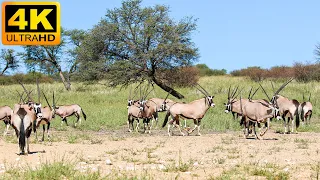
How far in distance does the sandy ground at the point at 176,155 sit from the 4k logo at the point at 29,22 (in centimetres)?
303

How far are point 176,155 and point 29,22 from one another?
240 inches

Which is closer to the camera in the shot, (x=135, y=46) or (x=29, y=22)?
(x=29, y=22)

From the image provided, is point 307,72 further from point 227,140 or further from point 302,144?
point 302,144

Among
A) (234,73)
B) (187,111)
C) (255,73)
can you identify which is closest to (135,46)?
(187,111)

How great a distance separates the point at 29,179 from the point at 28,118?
12.6 ft

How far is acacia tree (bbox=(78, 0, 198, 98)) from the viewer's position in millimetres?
31875

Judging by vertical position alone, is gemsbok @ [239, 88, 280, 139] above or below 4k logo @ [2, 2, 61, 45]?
below

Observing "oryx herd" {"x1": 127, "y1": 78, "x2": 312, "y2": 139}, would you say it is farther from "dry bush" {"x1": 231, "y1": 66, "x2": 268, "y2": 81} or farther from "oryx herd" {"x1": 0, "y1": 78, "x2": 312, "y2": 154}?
"dry bush" {"x1": 231, "y1": 66, "x2": 268, "y2": 81}

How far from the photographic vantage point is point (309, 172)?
8.18m

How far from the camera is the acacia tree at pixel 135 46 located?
31875mm

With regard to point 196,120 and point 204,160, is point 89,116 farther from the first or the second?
point 204,160

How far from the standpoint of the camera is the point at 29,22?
14.2 meters

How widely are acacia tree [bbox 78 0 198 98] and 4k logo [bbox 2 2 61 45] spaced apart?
16575 millimetres

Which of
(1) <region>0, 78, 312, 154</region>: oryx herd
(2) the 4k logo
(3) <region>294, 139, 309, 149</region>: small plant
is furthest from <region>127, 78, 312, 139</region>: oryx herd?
(2) the 4k logo
